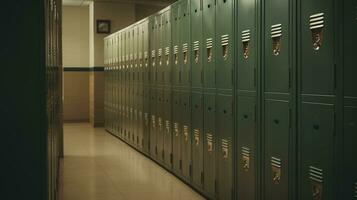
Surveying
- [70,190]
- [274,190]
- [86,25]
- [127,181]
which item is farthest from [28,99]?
[86,25]

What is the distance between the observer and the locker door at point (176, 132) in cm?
639

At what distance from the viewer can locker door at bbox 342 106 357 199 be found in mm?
2812

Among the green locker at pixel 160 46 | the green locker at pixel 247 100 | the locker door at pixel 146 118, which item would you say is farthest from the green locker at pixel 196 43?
the locker door at pixel 146 118

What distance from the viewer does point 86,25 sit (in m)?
14.3

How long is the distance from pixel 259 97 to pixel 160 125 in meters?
3.54

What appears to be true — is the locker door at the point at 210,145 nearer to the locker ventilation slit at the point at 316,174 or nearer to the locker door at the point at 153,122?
the locker ventilation slit at the point at 316,174

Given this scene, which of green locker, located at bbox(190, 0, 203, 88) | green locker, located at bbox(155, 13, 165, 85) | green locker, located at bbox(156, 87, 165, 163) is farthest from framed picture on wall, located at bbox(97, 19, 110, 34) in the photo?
green locker, located at bbox(190, 0, 203, 88)

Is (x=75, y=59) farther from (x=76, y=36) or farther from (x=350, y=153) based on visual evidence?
(x=350, y=153)

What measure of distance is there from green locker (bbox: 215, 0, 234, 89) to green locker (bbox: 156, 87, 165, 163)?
2481mm

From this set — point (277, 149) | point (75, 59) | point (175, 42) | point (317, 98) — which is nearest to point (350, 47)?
point (317, 98)

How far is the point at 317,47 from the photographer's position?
3.18 meters

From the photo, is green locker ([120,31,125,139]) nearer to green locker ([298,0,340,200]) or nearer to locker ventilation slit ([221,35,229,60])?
locker ventilation slit ([221,35,229,60])

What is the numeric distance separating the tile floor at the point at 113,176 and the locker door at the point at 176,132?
7.8 inches

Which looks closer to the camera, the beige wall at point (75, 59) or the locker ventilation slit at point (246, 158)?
the locker ventilation slit at point (246, 158)
